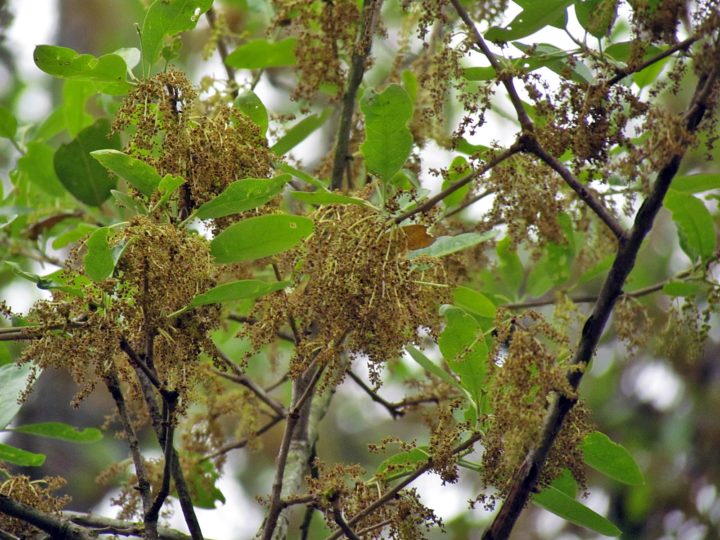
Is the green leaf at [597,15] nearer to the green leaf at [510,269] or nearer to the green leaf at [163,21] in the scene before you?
the green leaf at [163,21]

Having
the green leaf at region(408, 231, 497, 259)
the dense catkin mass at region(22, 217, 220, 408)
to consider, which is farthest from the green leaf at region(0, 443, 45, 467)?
the green leaf at region(408, 231, 497, 259)

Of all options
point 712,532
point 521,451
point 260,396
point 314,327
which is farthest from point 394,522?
point 712,532

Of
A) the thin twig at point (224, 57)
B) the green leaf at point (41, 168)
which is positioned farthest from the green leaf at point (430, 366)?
the green leaf at point (41, 168)

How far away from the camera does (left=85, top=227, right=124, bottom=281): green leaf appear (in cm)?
100

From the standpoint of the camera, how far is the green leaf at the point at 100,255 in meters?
1.00

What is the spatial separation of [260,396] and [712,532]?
2399 mm

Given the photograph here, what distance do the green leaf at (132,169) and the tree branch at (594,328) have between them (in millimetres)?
561

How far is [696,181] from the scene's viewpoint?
1.46 meters

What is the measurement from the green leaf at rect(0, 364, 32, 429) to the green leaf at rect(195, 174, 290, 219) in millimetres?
372

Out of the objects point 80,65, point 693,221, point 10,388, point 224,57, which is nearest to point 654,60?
point 693,221

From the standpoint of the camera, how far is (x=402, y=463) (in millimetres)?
1240

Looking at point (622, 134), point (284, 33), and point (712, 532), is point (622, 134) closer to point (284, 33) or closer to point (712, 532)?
point (284, 33)

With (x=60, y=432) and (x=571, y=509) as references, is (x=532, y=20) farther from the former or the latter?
(x=60, y=432)

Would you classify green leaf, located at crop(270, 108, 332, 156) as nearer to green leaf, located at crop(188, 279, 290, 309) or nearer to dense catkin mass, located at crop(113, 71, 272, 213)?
dense catkin mass, located at crop(113, 71, 272, 213)
